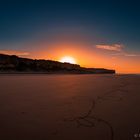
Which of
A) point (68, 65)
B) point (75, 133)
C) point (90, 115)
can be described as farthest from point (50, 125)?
point (68, 65)

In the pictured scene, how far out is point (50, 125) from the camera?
2736mm

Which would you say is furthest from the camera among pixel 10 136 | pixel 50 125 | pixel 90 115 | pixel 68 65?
pixel 68 65

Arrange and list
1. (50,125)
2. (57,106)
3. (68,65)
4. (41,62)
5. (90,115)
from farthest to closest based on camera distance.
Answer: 1. (68,65)
2. (41,62)
3. (57,106)
4. (90,115)
5. (50,125)

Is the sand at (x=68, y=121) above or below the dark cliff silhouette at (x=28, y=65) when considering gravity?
below

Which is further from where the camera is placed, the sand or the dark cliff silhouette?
the dark cliff silhouette

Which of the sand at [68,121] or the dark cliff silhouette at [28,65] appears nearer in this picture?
the sand at [68,121]

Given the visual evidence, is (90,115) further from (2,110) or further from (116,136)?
(2,110)

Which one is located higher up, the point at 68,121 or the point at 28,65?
the point at 28,65

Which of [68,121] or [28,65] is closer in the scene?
[68,121]

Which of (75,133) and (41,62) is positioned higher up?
(41,62)

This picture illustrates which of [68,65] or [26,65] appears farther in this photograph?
[68,65]

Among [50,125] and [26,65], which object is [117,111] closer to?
[50,125]

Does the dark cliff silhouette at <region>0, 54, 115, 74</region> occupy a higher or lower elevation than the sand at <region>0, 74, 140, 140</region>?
higher

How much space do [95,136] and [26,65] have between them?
3004 centimetres
